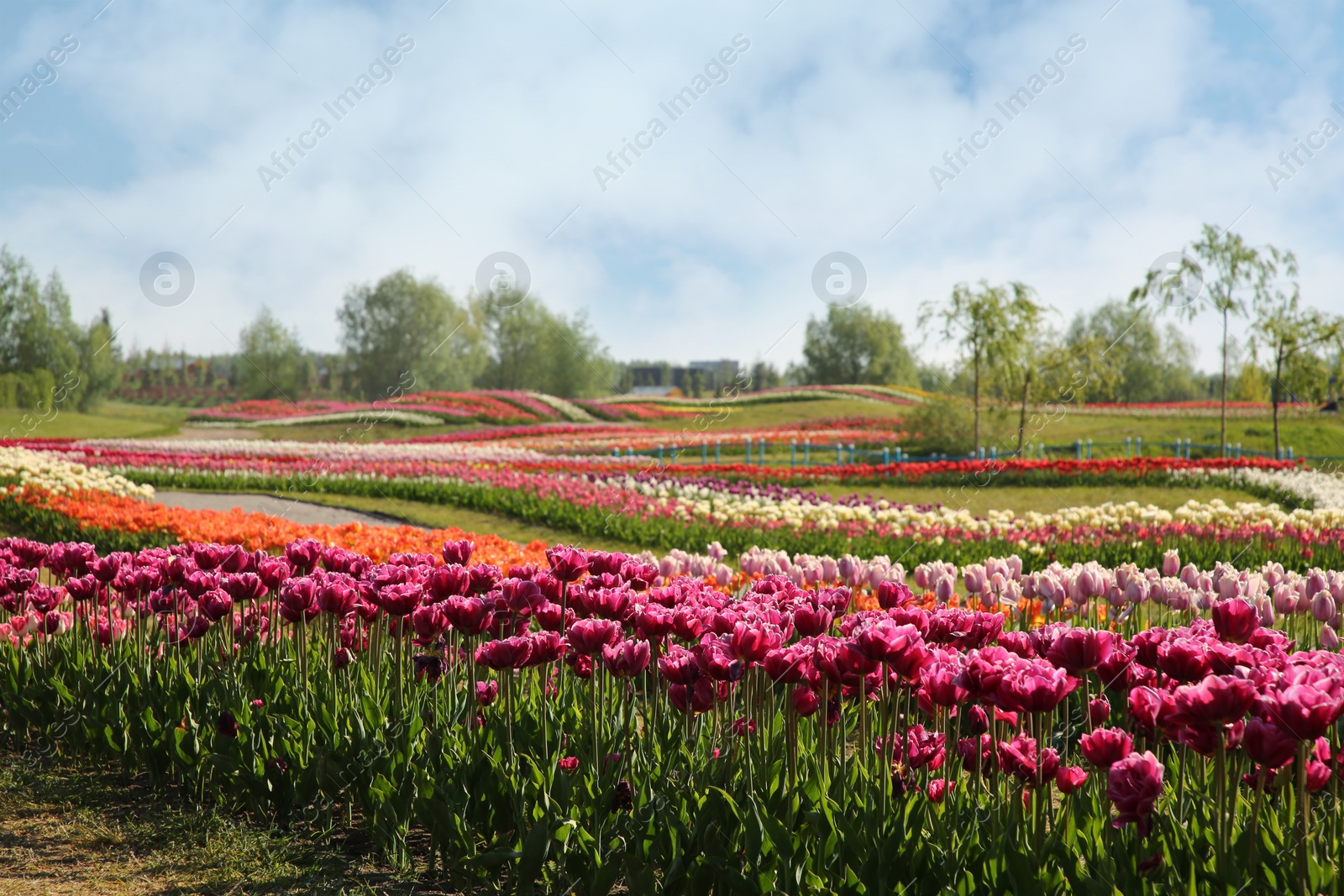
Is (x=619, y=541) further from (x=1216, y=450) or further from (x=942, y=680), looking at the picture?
(x=1216, y=450)

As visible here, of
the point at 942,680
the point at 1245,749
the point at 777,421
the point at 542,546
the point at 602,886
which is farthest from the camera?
the point at 777,421

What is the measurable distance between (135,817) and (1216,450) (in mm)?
24738

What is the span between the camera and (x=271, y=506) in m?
13.7

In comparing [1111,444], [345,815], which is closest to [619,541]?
[345,815]

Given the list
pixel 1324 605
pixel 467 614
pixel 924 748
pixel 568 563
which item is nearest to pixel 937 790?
pixel 924 748

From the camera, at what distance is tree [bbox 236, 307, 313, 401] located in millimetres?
55312

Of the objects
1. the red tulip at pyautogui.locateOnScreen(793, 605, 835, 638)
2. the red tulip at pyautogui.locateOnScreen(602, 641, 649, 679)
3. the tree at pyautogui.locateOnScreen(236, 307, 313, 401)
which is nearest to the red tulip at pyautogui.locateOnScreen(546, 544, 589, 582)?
the red tulip at pyautogui.locateOnScreen(602, 641, 649, 679)

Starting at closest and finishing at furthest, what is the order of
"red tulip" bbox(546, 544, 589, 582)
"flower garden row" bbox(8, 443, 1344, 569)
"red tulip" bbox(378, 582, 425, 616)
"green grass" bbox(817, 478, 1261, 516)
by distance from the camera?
1. "red tulip" bbox(378, 582, 425, 616)
2. "red tulip" bbox(546, 544, 589, 582)
3. "flower garden row" bbox(8, 443, 1344, 569)
4. "green grass" bbox(817, 478, 1261, 516)

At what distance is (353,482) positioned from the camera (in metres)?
15.0

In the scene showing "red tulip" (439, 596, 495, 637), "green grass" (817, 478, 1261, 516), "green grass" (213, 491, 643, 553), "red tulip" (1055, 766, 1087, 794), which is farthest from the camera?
"green grass" (817, 478, 1261, 516)

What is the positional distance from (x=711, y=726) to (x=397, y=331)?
2089 inches

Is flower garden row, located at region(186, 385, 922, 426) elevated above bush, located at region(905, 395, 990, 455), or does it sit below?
above

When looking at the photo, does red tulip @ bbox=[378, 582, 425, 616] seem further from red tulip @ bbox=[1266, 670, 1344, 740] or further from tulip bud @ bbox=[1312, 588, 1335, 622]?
tulip bud @ bbox=[1312, 588, 1335, 622]

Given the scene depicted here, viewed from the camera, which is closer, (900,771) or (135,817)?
(900,771)
